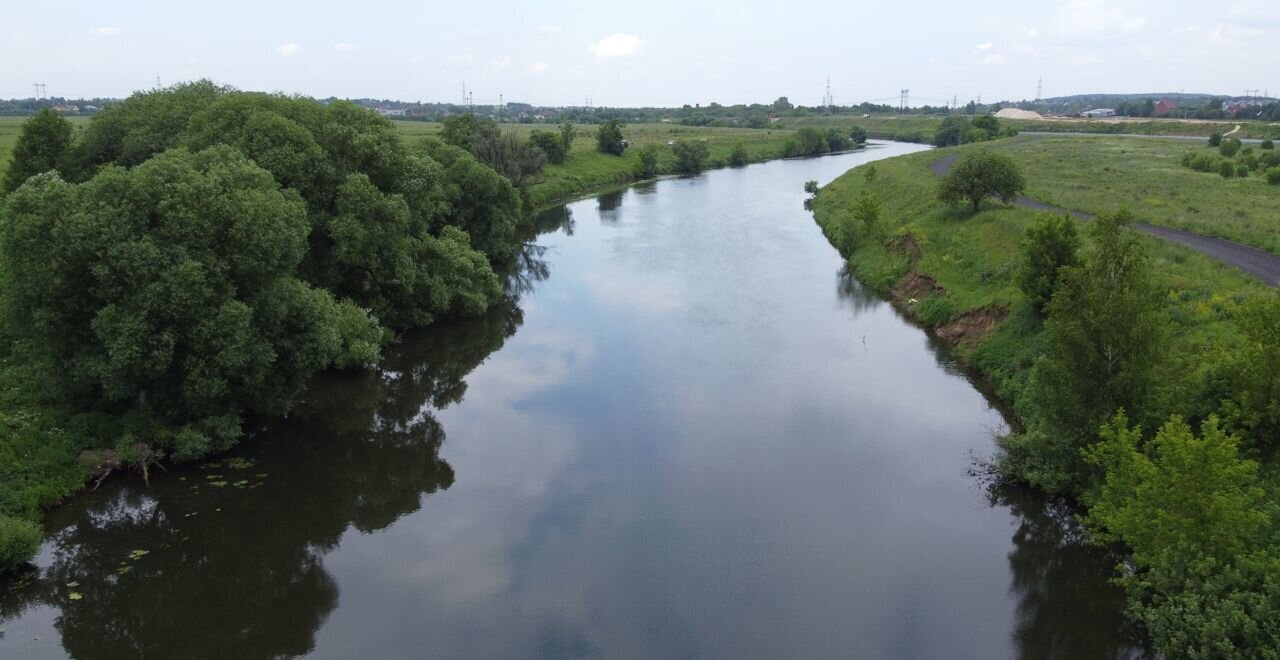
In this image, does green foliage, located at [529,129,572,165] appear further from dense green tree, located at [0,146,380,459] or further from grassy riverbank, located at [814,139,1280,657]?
dense green tree, located at [0,146,380,459]

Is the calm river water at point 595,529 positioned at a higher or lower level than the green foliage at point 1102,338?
lower

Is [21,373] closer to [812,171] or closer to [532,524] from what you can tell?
[532,524]

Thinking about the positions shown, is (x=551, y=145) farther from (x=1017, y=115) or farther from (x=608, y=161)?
(x=1017, y=115)

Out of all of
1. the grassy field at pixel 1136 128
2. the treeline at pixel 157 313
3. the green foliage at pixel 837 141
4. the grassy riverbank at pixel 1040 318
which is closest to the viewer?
the grassy riverbank at pixel 1040 318

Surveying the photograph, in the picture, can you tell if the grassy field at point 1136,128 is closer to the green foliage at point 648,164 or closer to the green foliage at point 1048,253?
the green foliage at point 648,164

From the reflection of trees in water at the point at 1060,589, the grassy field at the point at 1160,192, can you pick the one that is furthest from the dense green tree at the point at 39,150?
the grassy field at the point at 1160,192

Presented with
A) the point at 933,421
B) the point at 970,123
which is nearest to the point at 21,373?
the point at 933,421

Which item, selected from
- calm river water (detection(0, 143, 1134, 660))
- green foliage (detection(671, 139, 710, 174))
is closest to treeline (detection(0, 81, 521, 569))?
calm river water (detection(0, 143, 1134, 660))

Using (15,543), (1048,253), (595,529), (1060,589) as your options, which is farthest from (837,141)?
(15,543)
